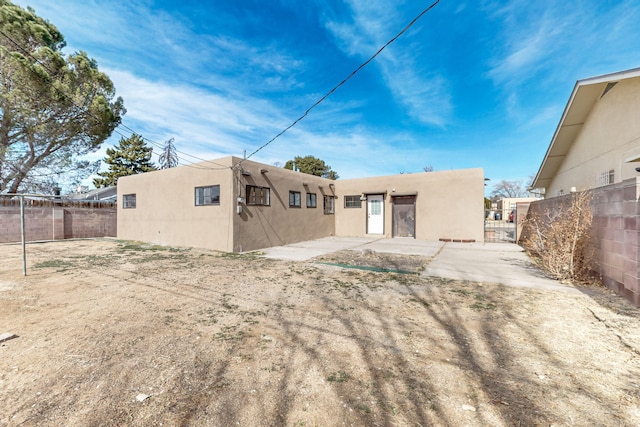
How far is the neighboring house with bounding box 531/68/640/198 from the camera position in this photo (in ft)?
21.1

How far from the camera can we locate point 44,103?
39.7ft

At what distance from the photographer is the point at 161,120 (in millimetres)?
12070

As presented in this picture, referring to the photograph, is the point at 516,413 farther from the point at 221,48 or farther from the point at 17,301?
the point at 221,48

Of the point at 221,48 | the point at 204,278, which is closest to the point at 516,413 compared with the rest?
the point at 204,278

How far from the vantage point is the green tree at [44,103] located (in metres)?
11.1

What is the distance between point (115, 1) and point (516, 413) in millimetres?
11139

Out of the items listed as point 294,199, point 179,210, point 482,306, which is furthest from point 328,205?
point 482,306

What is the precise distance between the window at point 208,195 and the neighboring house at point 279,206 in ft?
0.12

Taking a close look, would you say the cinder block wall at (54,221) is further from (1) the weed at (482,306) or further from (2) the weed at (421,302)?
(1) the weed at (482,306)

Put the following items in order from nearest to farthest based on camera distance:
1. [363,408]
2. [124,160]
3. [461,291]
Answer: [363,408], [461,291], [124,160]

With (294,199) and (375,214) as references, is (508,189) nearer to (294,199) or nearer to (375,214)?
(375,214)

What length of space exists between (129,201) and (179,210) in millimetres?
4555

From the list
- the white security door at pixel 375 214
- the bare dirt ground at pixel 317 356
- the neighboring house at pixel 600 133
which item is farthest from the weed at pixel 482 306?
the white security door at pixel 375 214

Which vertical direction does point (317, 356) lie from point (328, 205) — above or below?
below
